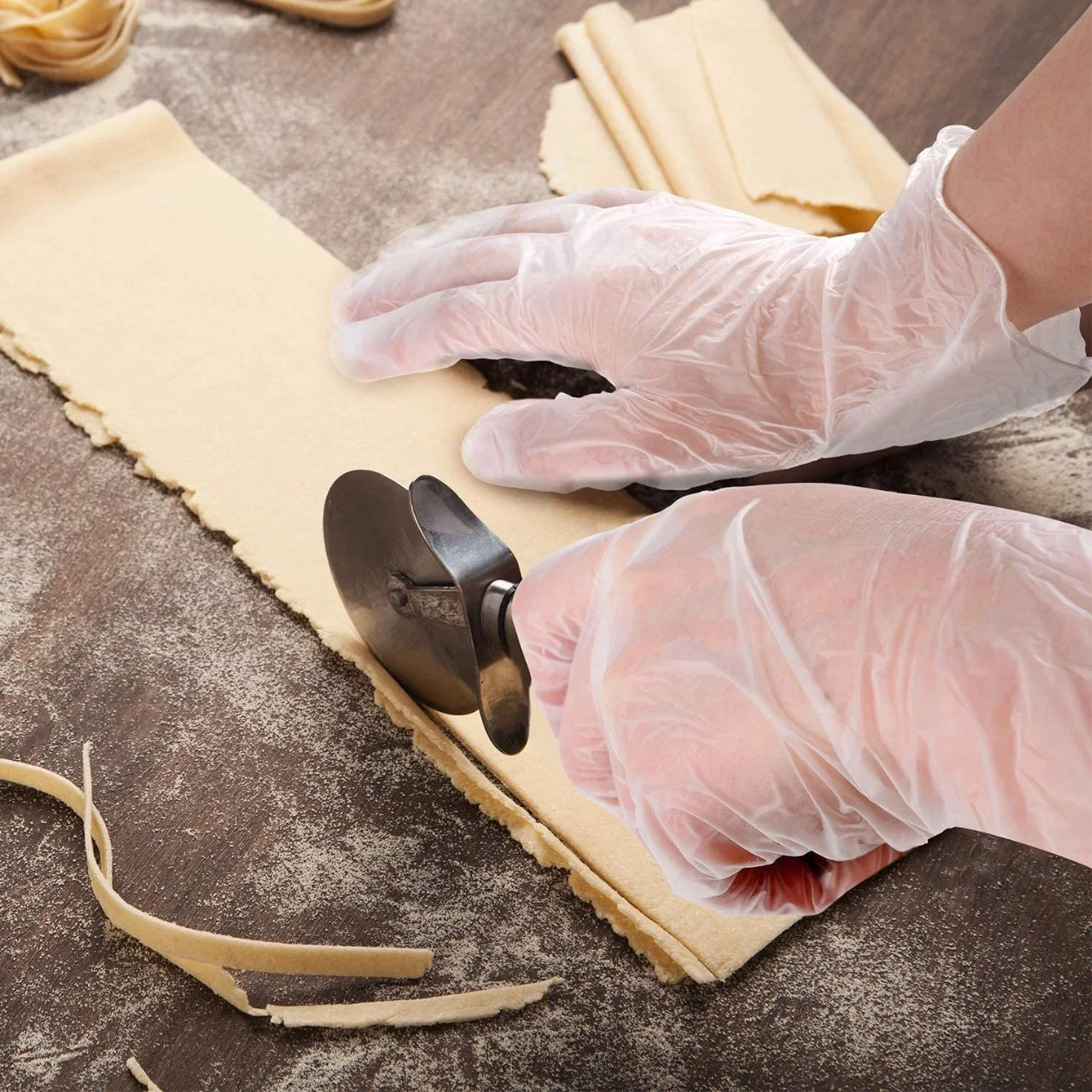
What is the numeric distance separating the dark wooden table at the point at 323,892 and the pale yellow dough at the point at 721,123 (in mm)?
708

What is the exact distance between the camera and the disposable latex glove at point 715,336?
1490 millimetres

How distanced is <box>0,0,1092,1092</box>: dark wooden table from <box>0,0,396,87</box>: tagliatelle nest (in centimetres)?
89

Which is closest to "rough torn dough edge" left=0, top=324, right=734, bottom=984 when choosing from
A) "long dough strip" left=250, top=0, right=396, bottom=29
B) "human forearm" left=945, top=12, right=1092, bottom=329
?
"human forearm" left=945, top=12, right=1092, bottom=329

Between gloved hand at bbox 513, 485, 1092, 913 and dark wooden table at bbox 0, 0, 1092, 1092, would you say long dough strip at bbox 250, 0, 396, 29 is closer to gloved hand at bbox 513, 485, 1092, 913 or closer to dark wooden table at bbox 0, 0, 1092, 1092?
dark wooden table at bbox 0, 0, 1092, 1092

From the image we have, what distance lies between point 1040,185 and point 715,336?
497mm

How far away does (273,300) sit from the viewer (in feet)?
6.70

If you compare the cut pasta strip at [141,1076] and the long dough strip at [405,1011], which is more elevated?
the cut pasta strip at [141,1076]

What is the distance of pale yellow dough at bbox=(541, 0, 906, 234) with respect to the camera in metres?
2.23

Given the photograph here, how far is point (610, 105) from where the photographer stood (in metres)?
2.39

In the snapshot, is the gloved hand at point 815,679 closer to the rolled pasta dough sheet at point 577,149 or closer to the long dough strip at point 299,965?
the long dough strip at point 299,965

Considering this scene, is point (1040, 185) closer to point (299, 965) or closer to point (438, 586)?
point (438, 586)

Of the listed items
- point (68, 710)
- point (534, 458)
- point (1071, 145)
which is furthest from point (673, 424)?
point (68, 710)

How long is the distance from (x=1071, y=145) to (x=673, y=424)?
668mm

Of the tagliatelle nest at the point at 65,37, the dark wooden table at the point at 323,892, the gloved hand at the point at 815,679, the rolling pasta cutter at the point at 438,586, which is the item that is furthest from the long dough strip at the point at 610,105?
the gloved hand at the point at 815,679
